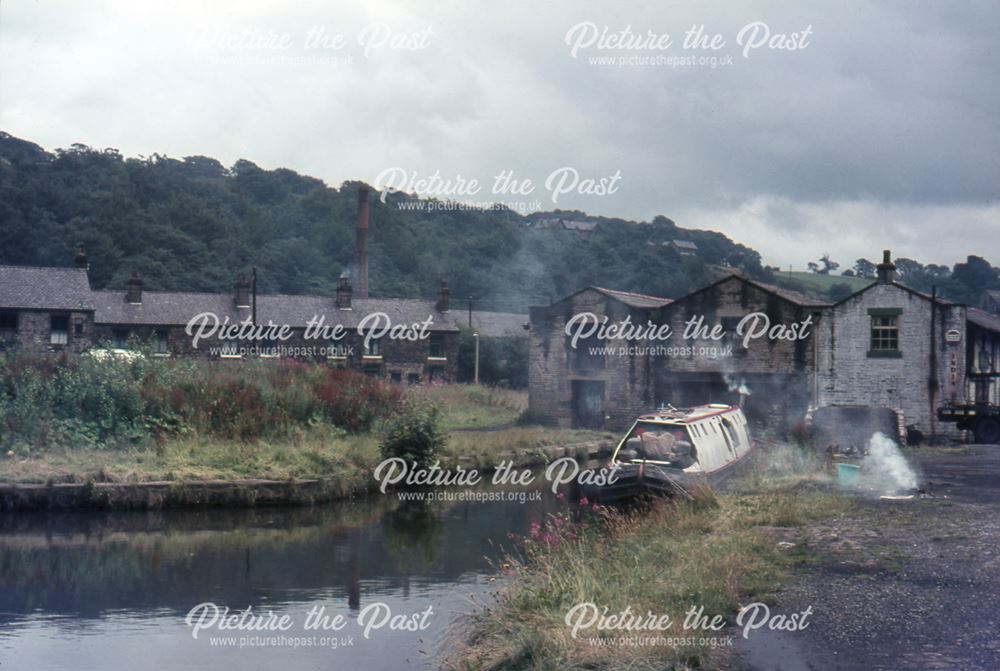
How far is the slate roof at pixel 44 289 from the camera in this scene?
1564 inches

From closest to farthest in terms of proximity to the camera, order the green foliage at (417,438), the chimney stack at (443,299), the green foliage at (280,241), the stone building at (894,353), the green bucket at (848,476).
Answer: the green bucket at (848,476), the green foliage at (417,438), the stone building at (894,353), the chimney stack at (443,299), the green foliage at (280,241)

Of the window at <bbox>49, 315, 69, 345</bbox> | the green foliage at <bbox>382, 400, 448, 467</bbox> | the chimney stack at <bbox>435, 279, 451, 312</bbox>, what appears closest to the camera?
the green foliage at <bbox>382, 400, 448, 467</bbox>

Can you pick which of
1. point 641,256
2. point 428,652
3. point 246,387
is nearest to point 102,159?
point 641,256

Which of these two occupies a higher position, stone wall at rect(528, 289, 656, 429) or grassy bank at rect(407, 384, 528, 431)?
stone wall at rect(528, 289, 656, 429)

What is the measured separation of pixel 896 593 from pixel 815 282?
6990cm

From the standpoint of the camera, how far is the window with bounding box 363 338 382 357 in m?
45.6

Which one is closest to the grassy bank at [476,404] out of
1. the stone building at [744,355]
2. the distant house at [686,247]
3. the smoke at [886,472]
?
the stone building at [744,355]

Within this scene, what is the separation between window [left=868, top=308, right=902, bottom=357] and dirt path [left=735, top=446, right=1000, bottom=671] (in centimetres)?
1461

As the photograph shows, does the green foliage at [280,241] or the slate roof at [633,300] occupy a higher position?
the green foliage at [280,241]

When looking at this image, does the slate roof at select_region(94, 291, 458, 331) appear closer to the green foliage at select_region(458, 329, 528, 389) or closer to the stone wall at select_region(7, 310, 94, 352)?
the stone wall at select_region(7, 310, 94, 352)

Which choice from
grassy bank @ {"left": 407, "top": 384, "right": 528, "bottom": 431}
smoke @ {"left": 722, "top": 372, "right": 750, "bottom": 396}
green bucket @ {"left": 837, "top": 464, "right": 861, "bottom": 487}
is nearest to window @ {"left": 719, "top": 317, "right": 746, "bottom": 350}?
smoke @ {"left": 722, "top": 372, "right": 750, "bottom": 396}

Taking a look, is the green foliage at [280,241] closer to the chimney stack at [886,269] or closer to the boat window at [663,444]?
the chimney stack at [886,269]

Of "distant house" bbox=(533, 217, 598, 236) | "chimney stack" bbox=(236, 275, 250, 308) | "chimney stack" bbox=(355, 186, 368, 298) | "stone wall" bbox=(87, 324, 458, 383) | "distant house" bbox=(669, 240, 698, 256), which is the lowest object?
"stone wall" bbox=(87, 324, 458, 383)

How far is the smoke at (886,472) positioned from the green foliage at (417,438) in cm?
875
